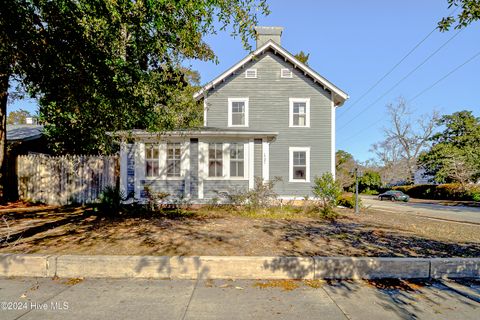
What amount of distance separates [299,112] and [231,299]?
1278 cm

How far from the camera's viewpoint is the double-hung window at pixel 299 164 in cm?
1441

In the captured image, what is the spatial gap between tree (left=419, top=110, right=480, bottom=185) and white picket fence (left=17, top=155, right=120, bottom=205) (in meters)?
31.1

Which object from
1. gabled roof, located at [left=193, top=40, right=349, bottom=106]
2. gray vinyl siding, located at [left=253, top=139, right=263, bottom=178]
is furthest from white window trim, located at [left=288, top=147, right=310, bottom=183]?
gabled roof, located at [left=193, top=40, right=349, bottom=106]

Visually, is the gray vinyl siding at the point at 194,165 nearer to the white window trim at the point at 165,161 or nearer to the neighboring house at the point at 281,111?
the white window trim at the point at 165,161

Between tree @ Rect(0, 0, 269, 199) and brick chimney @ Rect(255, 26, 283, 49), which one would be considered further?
brick chimney @ Rect(255, 26, 283, 49)

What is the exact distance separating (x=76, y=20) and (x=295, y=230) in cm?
714

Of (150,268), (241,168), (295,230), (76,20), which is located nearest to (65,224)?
(150,268)

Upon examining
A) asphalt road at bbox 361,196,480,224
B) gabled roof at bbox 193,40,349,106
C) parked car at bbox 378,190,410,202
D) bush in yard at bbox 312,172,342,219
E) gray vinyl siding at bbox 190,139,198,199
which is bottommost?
parked car at bbox 378,190,410,202

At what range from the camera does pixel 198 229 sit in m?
6.79

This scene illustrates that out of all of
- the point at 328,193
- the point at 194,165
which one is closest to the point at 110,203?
the point at 194,165

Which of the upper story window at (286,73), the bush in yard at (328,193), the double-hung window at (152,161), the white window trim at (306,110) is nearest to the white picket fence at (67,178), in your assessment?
the double-hung window at (152,161)

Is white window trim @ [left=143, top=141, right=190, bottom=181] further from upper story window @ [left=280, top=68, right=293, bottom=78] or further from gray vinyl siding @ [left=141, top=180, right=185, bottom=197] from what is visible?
upper story window @ [left=280, top=68, right=293, bottom=78]

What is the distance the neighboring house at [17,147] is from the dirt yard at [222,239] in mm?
6164

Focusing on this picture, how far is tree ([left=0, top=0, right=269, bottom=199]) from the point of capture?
5.45 metres
